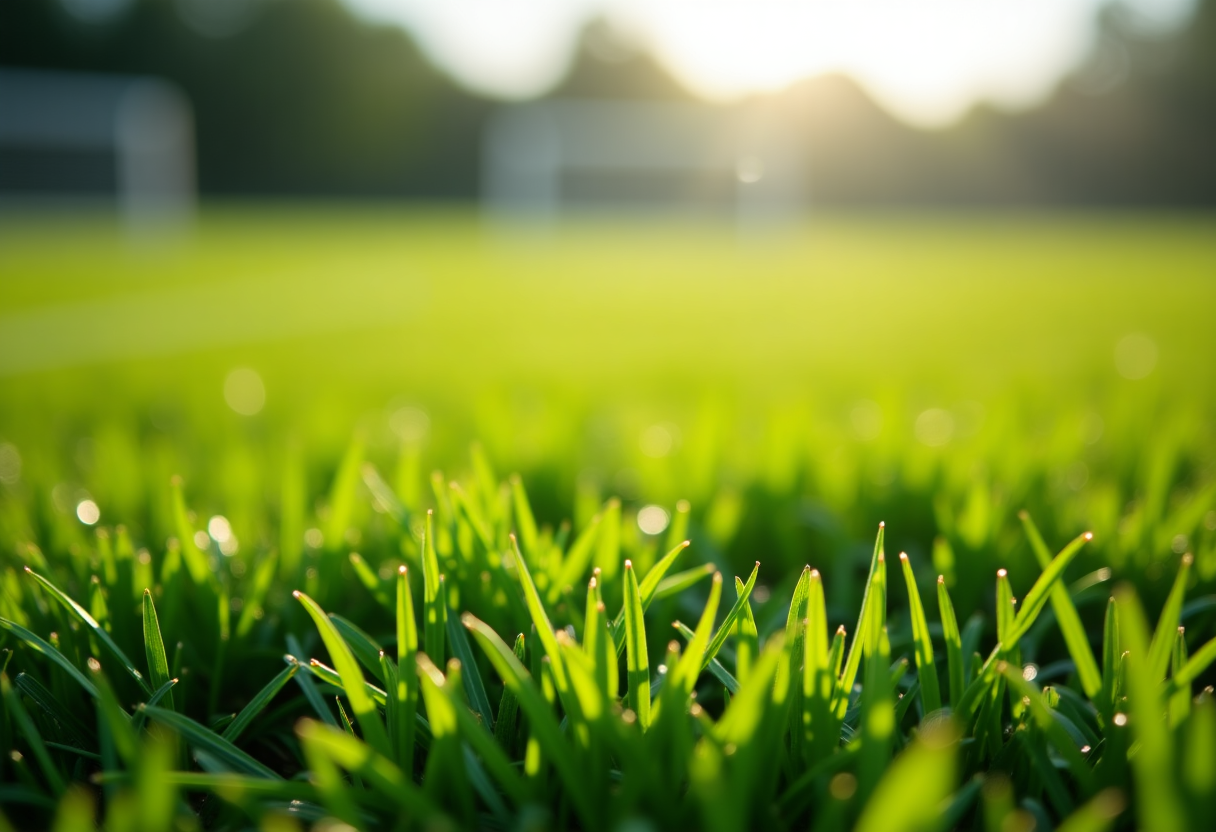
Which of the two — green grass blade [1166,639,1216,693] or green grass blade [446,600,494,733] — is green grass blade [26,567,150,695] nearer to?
green grass blade [446,600,494,733]

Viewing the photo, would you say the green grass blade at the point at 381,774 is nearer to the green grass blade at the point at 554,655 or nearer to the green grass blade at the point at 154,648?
the green grass blade at the point at 554,655

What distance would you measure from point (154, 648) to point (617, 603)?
1.23 feet

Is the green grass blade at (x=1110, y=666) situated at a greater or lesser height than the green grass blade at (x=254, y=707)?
greater

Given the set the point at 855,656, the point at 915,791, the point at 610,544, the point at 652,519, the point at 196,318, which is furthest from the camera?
the point at 196,318

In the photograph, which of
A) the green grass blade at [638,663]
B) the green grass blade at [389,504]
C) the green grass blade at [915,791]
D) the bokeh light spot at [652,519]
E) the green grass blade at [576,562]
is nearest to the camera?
the green grass blade at [915,791]

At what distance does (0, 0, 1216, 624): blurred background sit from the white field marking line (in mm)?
48

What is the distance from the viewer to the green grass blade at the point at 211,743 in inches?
25.1

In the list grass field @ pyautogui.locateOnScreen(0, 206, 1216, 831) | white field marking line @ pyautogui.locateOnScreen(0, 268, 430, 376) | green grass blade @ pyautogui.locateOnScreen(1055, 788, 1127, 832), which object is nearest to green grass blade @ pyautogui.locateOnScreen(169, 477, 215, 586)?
grass field @ pyautogui.locateOnScreen(0, 206, 1216, 831)

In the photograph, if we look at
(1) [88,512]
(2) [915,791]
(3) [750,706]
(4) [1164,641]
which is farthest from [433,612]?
(1) [88,512]

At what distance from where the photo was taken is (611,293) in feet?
23.5

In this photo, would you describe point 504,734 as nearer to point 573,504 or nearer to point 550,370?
point 573,504

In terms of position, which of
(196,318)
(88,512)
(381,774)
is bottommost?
(196,318)

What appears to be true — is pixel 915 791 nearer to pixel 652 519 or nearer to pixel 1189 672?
pixel 1189 672

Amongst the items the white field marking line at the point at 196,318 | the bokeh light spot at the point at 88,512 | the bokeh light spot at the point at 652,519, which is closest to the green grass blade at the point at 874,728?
the bokeh light spot at the point at 652,519
